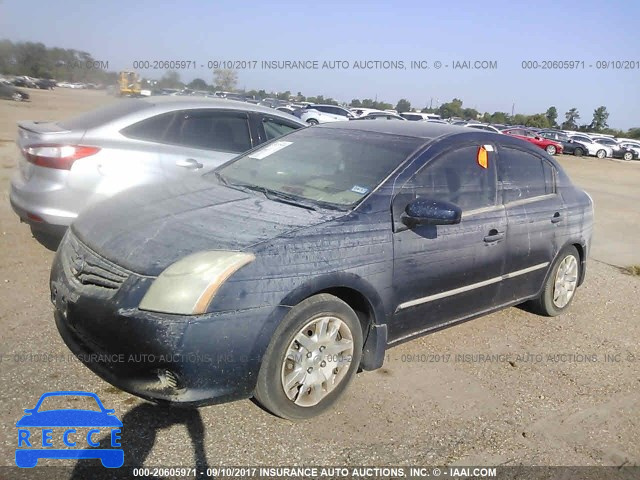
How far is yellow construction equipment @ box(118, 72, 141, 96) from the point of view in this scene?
11297 millimetres

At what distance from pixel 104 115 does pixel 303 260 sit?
3521 millimetres

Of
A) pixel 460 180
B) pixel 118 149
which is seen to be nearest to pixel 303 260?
pixel 460 180

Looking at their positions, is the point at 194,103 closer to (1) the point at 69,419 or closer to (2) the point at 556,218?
(2) the point at 556,218

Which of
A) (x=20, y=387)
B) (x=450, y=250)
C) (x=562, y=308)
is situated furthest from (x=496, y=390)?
(x=20, y=387)

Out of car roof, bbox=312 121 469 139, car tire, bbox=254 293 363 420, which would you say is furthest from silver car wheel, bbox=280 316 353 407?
car roof, bbox=312 121 469 139

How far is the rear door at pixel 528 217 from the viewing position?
4.36 metres

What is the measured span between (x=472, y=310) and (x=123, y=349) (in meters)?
2.44

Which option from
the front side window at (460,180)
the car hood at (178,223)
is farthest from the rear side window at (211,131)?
the front side window at (460,180)

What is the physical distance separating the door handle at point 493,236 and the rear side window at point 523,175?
294mm

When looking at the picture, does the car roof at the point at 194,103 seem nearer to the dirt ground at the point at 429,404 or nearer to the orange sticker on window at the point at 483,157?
the dirt ground at the point at 429,404

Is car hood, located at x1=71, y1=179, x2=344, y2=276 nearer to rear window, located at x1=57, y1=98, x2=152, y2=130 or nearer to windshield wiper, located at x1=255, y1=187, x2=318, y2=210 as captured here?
windshield wiper, located at x1=255, y1=187, x2=318, y2=210

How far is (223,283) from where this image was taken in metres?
2.76

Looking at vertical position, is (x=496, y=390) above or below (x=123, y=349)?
below

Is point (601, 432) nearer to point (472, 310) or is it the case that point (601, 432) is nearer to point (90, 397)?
point (472, 310)
